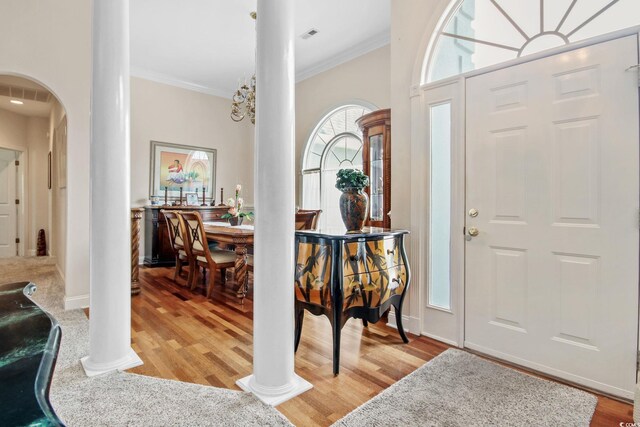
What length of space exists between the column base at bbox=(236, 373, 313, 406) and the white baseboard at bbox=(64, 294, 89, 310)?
7.76ft

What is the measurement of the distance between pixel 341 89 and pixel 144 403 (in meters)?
4.65

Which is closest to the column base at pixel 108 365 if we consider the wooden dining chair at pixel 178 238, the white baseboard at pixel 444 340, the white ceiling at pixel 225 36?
the wooden dining chair at pixel 178 238

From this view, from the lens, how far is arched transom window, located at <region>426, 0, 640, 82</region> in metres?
1.95

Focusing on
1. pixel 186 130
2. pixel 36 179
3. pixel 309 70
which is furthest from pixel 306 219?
pixel 36 179

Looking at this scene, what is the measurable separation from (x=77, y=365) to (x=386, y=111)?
3259mm

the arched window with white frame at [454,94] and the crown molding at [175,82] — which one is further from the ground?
the crown molding at [175,82]

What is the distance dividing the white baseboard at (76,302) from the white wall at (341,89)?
350 cm

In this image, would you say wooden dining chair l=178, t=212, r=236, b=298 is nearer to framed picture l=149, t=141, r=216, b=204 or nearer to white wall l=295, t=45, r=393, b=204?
framed picture l=149, t=141, r=216, b=204

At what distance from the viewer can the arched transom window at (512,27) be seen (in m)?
1.95

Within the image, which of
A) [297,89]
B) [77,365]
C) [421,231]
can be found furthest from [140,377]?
[297,89]

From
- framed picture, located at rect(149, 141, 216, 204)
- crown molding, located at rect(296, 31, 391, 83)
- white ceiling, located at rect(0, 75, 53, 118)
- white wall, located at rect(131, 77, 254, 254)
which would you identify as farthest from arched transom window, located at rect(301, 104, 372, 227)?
white ceiling, located at rect(0, 75, 53, 118)

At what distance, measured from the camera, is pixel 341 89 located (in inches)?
201

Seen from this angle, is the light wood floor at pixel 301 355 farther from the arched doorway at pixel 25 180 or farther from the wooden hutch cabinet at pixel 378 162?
the arched doorway at pixel 25 180

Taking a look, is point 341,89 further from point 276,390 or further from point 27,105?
point 27,105
